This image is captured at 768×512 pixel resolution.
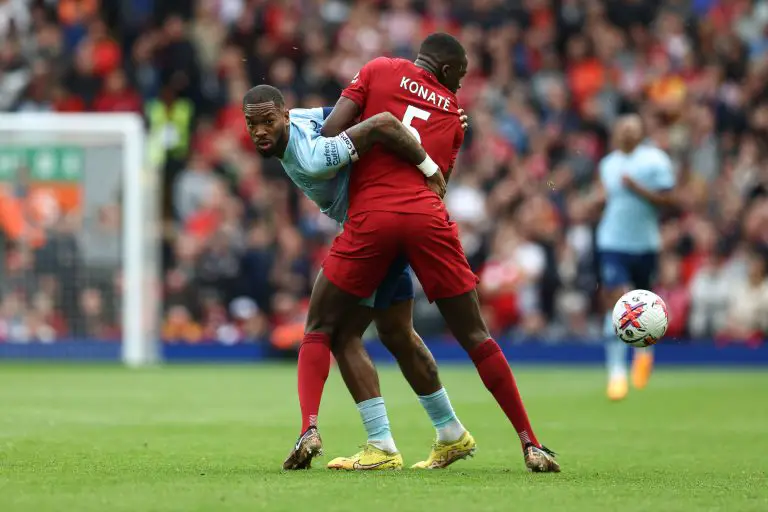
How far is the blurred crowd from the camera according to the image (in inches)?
811

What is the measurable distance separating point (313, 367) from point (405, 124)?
4.78 feet

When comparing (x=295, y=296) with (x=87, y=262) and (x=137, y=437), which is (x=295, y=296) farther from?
(x=137, y=437)

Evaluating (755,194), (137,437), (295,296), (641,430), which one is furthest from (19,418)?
(755,194)

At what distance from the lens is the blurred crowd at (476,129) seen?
20609mm

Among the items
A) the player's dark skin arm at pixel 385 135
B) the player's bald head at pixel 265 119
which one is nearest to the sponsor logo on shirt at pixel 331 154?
the player's dark skin arm at pixel 385 135

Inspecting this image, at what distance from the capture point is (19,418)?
10992 mm

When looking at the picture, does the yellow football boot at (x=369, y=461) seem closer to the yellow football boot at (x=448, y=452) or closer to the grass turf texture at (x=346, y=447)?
the yellow football boot at (x=448, y=452)

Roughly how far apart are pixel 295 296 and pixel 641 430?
1064cm

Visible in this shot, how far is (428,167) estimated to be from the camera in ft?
25.8

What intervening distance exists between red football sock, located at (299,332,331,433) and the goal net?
39.9ft

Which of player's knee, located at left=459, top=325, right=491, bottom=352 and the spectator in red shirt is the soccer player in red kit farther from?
the spectator in red shirt

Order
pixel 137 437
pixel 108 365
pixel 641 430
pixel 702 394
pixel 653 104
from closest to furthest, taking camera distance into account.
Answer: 1. pixel 137 437
2. pixel 641 430
3. pixel 702 394
4. pixel 108 365
5. pixel 653 104

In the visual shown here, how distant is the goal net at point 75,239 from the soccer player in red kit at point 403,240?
12256 millimetres

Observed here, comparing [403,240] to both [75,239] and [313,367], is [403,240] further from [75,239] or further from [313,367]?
[75,239]
